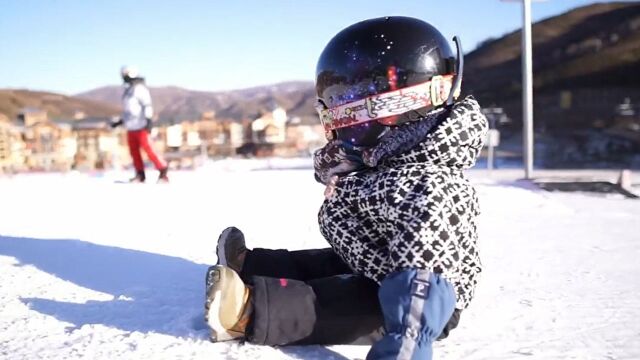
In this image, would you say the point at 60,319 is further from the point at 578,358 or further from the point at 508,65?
the point at 508,65

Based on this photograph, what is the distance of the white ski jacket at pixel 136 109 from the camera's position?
12.1 feet

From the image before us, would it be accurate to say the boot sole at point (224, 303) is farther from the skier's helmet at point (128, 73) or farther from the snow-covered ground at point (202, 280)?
the skier's helmet at point (128, 73)

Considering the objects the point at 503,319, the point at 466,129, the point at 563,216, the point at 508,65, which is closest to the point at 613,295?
the point at 503,319

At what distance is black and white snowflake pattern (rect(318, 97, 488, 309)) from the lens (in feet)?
2.02

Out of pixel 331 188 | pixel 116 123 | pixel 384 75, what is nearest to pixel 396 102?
pixel 384 75

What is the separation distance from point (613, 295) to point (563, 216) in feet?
3.91

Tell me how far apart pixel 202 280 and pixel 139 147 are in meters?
3.03

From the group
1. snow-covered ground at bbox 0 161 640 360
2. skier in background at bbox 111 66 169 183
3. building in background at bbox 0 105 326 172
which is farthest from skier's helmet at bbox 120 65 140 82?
building in background at bbox 0 105 326 172

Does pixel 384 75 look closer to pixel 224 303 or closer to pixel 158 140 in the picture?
pixel 224 303

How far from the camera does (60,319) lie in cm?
78

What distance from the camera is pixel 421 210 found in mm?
626

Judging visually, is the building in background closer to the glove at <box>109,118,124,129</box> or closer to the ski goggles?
the glove at <box>109,118,124,129</box>

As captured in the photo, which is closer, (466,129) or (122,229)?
(466,129)

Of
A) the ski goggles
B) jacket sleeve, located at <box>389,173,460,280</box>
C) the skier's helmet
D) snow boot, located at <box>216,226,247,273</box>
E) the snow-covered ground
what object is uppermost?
the skier's helmet
